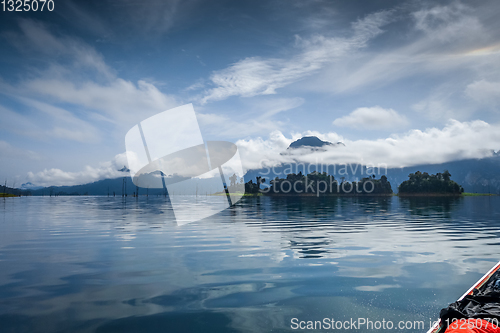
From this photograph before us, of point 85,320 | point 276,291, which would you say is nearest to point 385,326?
point 276,291

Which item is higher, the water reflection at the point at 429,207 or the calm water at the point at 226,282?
the calm water at the point at 226,282

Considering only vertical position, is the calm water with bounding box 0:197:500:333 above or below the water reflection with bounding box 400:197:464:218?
above

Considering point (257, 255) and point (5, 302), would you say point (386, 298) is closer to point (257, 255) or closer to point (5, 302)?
point (257, 255)

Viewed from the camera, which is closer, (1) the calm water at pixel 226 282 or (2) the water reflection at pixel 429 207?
(1) the calm water at pixel 226 282

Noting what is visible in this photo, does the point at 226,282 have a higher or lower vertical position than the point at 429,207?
higher

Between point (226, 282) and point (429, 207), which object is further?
point (429, 207)

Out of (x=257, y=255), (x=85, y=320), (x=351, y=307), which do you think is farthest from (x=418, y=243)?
(x=85, y=320)

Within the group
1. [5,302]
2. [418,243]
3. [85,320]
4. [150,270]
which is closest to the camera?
[85,320]

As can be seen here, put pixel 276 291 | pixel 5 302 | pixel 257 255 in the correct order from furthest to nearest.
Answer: pixel 257 255, pixel 276 291, pixel 5 302

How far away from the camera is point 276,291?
445 inches

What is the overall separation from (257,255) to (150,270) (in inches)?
245

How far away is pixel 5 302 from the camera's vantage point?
10445mm

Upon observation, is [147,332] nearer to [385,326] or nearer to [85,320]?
[85,320]

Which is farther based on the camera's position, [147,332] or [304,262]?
[304,262]
